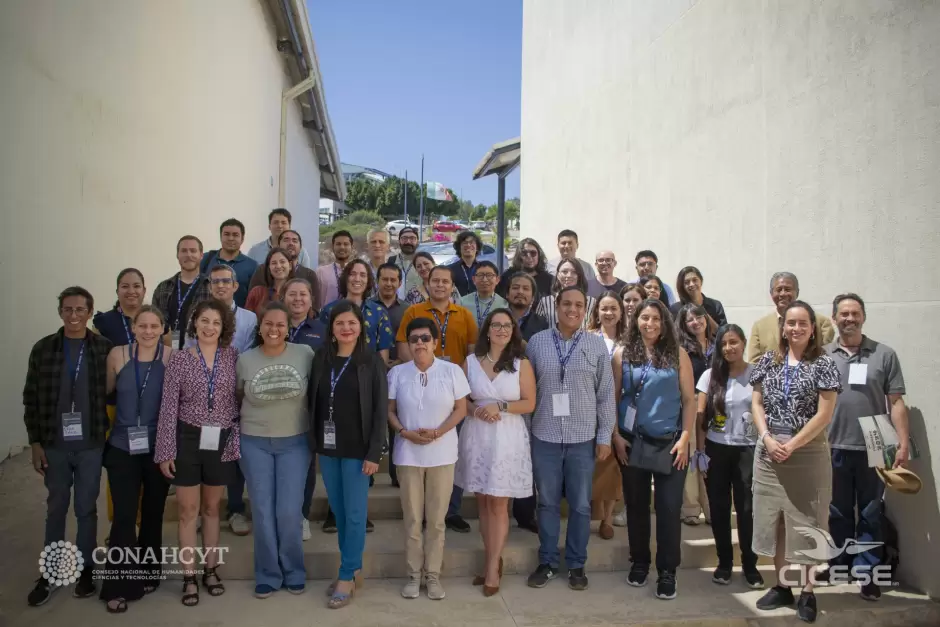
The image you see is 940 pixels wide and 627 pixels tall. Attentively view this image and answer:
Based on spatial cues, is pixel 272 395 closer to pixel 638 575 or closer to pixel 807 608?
pixel 638 575

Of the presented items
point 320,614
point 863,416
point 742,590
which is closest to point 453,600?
point 320,614

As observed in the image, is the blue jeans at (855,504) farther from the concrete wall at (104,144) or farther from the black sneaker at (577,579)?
the concrete wall at (104,144)

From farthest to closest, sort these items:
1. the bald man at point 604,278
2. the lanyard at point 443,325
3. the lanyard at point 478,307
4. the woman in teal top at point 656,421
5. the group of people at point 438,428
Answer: the bald man at point 604,278 < the lanyard at point 478,307 < the lanyard at point 443,325 < the woman in teal top at point 656,421 < the group of people at point 438,428

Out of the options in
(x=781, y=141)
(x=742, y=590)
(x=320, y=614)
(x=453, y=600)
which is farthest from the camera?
(x=781, y=141)

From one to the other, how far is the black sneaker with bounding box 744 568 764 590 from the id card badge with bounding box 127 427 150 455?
3.88 m

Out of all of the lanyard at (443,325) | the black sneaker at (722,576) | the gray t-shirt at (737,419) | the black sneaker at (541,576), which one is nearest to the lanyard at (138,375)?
the lanyard at (443,325)

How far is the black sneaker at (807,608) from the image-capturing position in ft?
13.4

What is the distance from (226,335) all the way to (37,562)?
6.19ft

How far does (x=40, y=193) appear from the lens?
515cm

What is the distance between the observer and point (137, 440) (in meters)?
3.88

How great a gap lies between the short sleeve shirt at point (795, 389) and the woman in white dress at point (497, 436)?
146 cm

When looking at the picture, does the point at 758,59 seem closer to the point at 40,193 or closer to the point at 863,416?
the point at 863,416

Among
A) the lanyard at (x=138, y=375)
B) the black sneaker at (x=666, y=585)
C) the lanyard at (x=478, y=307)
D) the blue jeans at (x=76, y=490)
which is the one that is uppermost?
the lanyard at (x=478, y=307)

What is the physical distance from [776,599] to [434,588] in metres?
2.11
